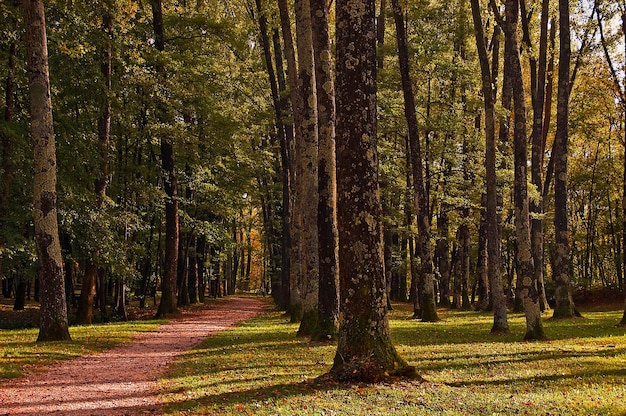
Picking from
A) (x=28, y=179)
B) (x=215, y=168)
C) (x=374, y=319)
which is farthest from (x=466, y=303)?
(x=374, y=319)

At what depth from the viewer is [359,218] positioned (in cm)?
862

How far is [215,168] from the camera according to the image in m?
33.6

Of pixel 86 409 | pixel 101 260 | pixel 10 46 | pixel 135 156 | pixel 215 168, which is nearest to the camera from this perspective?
pixel 86 409

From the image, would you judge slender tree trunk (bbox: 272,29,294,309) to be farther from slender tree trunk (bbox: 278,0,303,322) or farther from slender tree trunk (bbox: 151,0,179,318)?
slender tree trunk (bbox: 151,0,179,318)

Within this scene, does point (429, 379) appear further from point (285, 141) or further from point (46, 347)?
point (285, 141)

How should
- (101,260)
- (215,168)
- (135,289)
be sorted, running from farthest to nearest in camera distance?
(135,289)
(215,168)
(101,260)

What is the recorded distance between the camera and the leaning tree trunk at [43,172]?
14375 mm

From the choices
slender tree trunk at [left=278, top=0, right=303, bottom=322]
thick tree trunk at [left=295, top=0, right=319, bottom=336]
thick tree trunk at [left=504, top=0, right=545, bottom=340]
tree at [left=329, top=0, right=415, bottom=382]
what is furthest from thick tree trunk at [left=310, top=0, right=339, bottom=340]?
tree at [left=329, top=0, right=415, bottom=382]

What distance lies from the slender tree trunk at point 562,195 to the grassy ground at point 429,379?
15.0 ft

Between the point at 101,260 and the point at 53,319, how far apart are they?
264 inches

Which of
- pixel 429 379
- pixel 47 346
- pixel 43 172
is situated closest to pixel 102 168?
pixel 43 172

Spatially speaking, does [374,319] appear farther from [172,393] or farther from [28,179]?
[28,179]

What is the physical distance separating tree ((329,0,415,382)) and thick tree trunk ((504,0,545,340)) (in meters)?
7.59

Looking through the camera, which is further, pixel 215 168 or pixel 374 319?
pixel 215 168
